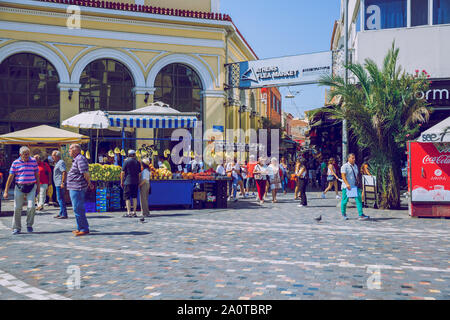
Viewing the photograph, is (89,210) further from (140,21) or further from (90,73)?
(140,21)

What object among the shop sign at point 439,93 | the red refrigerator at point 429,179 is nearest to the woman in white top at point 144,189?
the red refrigerator at point 429,179

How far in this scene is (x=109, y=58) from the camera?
2189 cm

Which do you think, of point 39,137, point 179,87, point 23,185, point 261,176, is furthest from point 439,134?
point 179,87

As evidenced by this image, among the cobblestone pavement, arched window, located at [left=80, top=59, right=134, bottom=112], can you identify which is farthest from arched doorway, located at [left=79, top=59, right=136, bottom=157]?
the cobblestone pavement

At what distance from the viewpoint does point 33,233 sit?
9.84 metres

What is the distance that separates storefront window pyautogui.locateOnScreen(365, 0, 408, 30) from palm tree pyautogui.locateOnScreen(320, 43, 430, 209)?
3941 mm

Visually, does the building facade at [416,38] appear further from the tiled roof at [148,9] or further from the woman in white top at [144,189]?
the woman in white top at [144,189]

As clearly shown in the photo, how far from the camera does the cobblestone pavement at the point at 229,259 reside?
215 inches

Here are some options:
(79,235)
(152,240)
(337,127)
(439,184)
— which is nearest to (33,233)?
(79,235)

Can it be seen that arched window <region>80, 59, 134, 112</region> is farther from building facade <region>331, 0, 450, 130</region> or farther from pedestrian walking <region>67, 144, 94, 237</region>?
pedestrian walking <region>67, 144, 94, 237</region>

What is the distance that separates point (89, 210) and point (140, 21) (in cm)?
1149

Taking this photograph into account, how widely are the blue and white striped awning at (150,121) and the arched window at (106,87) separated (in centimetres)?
741

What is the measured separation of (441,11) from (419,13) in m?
0.77

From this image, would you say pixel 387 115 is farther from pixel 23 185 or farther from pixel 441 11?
pixel 23 185
